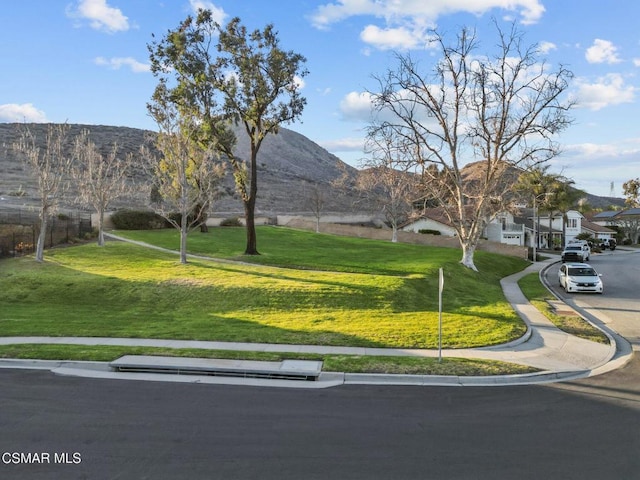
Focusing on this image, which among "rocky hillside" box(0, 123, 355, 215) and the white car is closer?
the white car

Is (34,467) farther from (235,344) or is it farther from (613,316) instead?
(613,316)

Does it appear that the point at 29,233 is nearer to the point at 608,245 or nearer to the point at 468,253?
the point at 468,253

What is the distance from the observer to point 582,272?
28.2 metres

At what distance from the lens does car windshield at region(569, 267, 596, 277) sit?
91.1 ft

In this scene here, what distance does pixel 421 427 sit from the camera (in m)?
7.57

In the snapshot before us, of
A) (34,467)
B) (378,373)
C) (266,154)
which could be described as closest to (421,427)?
(378,373)

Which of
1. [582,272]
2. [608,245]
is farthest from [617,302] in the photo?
[608,245]

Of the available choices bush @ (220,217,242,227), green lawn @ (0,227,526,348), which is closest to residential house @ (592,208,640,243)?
bush @ (220,217,242,227)

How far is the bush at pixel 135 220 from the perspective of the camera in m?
44.4

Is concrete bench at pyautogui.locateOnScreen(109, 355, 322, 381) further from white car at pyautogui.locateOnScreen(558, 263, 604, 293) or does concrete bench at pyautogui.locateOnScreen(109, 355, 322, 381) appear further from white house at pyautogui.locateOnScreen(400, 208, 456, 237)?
white house at pyautogui.locateOnScreen(400, 208, 456, 237)

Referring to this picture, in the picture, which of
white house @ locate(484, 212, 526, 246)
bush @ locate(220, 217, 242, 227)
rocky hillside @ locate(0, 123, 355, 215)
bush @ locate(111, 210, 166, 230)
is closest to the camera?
bush @ locate(111, 210, 166, 230)

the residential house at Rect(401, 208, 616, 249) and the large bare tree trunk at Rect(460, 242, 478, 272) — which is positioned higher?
the residential house at Rect(401, 208, 616, 249)

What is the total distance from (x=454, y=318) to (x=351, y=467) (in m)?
11.9

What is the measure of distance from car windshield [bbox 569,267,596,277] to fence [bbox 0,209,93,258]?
31.3m
